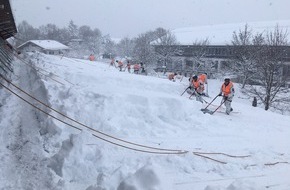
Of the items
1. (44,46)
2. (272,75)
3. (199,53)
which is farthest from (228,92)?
(44,46)

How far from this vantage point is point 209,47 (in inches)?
2079

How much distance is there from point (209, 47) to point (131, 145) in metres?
47.6

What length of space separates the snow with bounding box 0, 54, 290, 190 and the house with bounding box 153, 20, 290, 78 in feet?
126

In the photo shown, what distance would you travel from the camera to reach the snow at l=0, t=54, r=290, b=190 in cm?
546

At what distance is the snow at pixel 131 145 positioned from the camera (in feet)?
17.9

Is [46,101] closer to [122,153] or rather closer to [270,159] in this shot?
[122,153]

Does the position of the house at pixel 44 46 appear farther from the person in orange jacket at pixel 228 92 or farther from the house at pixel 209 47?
the person in orange jacket at pixel 228 92

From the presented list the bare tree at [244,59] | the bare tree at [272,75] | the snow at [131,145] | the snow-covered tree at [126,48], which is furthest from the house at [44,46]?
the snow at [131,145]

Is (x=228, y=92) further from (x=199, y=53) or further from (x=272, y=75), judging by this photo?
(x=199, y=53)

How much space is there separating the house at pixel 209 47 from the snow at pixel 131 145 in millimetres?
38323

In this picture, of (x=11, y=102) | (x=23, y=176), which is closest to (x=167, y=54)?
(x=11, y=102)

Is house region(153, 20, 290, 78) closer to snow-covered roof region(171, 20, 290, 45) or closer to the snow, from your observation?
snow-covered roof region(171, 20, 290, 45)

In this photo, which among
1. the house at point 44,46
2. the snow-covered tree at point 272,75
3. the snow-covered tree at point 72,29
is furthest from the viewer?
the snow-covered tree at point 72,29

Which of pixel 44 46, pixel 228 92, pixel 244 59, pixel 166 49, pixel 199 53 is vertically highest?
pixel 228 92
